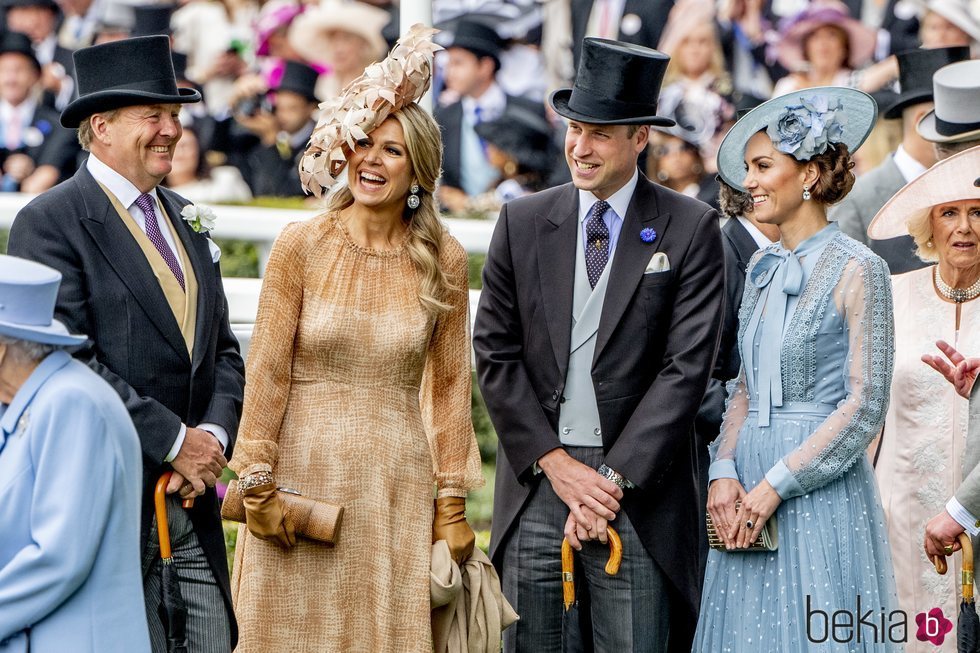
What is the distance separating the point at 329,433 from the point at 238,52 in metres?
8.88

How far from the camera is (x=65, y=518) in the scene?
12.2 feet

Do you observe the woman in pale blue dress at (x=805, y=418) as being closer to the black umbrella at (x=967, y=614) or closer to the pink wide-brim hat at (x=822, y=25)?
the black umbrella at (x=967, y=614)

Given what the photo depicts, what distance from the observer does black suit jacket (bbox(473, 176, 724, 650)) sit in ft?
16.6

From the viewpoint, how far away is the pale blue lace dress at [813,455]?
15.7ft

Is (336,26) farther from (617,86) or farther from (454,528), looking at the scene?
(454,528)

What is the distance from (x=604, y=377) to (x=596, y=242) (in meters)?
0.48

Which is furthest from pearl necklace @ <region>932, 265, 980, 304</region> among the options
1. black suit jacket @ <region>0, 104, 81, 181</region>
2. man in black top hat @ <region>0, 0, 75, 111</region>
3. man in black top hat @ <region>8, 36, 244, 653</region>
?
man in black top hat @ <region>0, 0, 75, 111</region>

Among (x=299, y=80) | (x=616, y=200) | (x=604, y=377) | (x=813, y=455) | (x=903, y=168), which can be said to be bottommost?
(x=813, y=455)

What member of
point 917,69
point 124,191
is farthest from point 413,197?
point 917,69

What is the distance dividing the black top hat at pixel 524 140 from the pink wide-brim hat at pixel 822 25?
1.81 meters

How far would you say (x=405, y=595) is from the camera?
16.0ft

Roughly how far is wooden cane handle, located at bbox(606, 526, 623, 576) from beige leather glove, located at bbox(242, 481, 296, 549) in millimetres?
1012

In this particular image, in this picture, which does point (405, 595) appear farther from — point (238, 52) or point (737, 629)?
point (238, 52)

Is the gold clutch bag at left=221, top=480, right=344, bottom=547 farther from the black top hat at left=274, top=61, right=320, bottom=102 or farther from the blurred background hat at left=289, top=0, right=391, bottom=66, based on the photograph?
the blurred background hat at left=289, top=0, right=391, bottom=66
